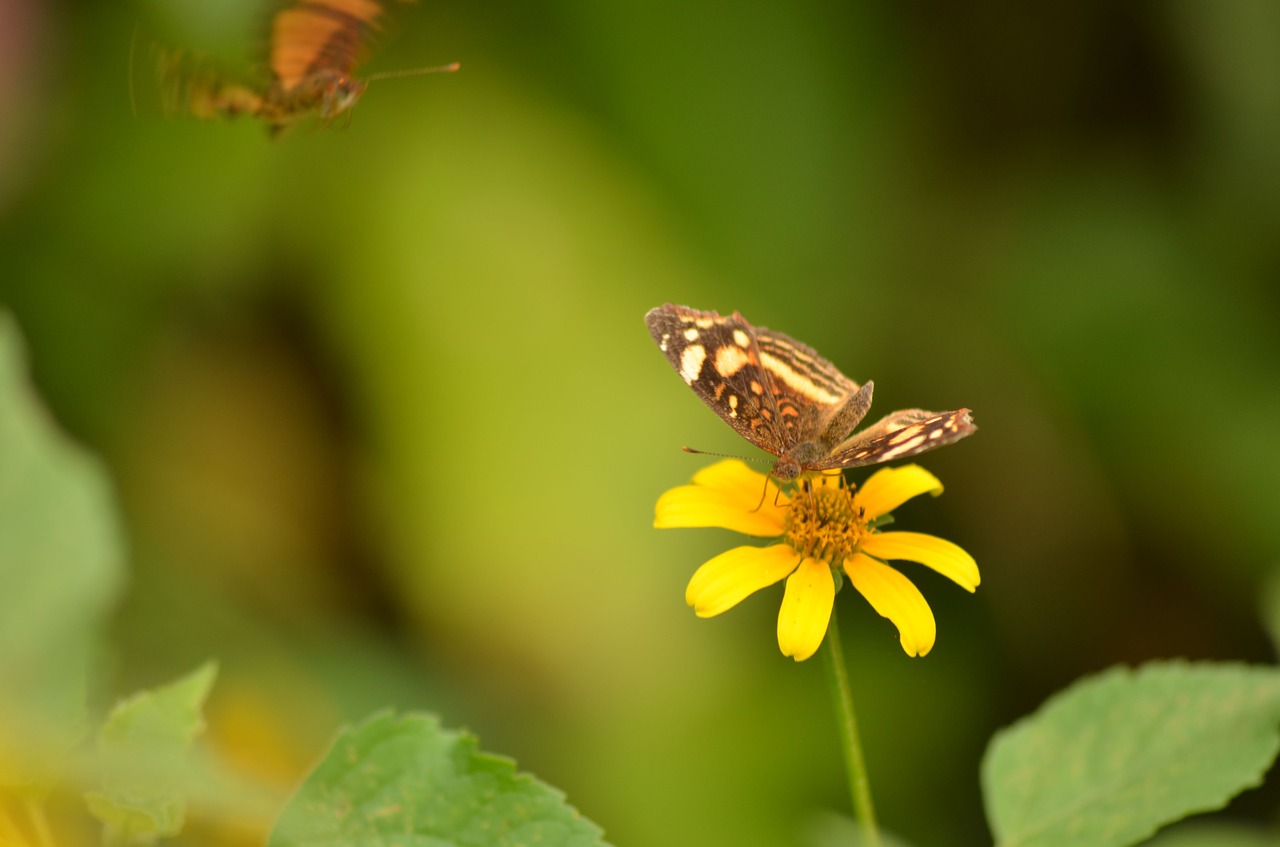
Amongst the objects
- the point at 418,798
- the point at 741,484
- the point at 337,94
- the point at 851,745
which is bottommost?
the point at 851,745

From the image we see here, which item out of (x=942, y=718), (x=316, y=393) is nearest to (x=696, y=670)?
(x=942, y=718)

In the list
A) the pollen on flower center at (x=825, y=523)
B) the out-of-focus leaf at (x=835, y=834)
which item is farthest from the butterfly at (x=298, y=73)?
the out-of-focus leaf at (x=835, y=834)

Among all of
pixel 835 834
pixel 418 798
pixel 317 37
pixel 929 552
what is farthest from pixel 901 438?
pixel 835 834

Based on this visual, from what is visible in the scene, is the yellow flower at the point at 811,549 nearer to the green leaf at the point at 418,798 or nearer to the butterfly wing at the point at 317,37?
the green leaf at the point at 418,798

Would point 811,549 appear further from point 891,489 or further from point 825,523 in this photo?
point 891,489

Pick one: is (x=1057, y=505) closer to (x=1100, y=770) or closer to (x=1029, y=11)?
(x=1029, y=11)

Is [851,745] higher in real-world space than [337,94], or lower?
lower
